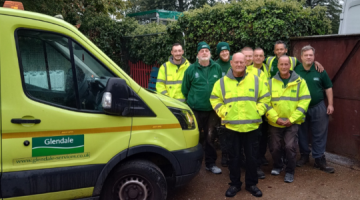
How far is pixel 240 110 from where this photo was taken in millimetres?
3877

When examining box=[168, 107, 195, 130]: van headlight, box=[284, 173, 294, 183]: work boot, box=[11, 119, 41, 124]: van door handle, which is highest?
box=[11, 119, 41, 124]: van door handle

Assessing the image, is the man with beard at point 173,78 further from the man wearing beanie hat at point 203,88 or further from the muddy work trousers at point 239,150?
the muddy work trousers at point 239,150

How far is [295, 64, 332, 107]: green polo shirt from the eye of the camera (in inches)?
187

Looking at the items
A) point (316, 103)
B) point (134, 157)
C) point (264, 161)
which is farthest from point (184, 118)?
point (316, 103)

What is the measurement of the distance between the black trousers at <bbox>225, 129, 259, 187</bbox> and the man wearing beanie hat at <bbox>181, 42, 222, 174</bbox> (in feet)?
2.48

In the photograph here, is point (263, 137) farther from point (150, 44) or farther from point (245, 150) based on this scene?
point (150, 44)

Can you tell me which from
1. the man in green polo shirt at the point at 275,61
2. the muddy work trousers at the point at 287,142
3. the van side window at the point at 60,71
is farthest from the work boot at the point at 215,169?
the van side window at the point at 60,71

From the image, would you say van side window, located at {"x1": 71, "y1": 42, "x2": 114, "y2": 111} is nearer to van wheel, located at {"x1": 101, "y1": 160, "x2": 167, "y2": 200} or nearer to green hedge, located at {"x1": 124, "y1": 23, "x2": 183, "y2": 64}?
van wheel, located at {"x1": 101, "y1": 160, "x2": 167, "y2": 200}

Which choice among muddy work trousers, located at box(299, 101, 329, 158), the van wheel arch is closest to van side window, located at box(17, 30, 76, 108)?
the van wheel arch

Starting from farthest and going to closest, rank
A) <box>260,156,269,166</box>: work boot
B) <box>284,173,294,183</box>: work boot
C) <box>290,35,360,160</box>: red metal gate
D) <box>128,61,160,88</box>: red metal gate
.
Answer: <box>128,61,160,88</box>: red metal gate
<box>260,156,269,166</box>: work boot
<box>290,35,360,160</box>: red metal gate
<box>284,173,294,183</box>: work boot

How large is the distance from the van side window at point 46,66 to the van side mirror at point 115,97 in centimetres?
32

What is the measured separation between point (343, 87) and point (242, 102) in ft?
7.78

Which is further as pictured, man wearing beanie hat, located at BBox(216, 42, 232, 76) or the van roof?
man wearing beanie hat, located at BBox(216, 42, 232, 76)

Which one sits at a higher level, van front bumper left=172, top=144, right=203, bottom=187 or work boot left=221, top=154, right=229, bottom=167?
van front bumper left=172, top=144, right=203, bottom=187
